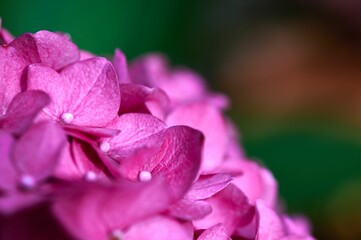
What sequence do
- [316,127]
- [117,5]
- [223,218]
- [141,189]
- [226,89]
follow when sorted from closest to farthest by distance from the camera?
[141,189] → [223,218] → [316,127] → [117,5] → [226,89]

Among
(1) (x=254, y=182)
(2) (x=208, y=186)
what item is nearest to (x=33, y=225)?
(2) (x=208, y=186)

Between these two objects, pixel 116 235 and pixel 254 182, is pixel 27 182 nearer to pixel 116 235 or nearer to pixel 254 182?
pixel 116 235

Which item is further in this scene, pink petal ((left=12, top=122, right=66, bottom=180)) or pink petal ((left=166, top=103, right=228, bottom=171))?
pink petal ((left=166, top=103, right=228, bottom=171))

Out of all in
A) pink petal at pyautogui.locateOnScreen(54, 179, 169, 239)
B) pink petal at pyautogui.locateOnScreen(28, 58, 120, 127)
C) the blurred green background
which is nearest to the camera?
pink petal at pyautogui.locateOnScreen(54, 179, 169, 239)

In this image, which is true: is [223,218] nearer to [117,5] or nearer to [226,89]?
[117,5]

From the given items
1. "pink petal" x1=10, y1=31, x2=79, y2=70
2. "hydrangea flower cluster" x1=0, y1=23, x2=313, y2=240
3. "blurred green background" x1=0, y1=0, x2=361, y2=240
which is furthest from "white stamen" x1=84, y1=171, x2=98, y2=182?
"blurred green background" x1=0, y1=0, x2=361, y2=240

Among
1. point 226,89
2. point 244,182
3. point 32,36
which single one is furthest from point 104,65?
point 226,89

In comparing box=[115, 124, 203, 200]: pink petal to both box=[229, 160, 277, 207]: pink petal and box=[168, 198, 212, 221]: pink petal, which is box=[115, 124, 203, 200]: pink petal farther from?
box=[229, 160, 277, 207]: pink petal
